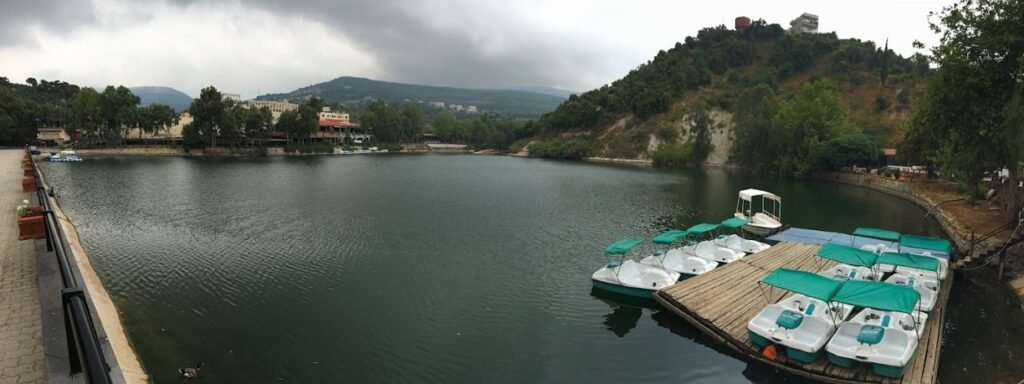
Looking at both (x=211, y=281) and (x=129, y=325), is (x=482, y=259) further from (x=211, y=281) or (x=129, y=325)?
(x=129, y=325)

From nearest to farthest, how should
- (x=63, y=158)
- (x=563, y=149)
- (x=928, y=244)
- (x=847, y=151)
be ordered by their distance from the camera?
(x=928, y=244)
(x=847, y=151)
(x=63, y=158)
(x=563, y=149)

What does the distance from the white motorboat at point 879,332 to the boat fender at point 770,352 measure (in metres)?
1.55

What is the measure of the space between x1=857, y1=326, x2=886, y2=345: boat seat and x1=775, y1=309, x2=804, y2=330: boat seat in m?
1.77

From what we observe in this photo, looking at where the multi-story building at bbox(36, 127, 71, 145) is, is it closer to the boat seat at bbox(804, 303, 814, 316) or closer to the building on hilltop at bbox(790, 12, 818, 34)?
the boat seat at bbox(804, 303, 814, 316)

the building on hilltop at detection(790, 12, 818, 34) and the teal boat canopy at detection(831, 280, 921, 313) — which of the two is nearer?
the teal boat canopy at detection(831, 280, 921, 313)

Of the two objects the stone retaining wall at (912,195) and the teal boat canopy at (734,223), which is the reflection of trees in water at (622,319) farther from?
the stone retaining wall at (912,195)

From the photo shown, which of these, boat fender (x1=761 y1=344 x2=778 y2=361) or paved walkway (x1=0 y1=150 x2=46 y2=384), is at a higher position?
paved walkway (x1=0 y1=150 x2=46 y2=384)

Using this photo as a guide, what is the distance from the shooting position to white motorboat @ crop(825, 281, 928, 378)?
52.9 feet

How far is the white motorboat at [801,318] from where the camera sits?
56.6ft

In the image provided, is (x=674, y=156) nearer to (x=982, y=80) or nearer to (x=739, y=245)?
(x=982, y=80)

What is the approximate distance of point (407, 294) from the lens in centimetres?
2391

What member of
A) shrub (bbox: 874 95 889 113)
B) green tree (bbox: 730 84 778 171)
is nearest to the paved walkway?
green tree (bbox: 730 84 778 171)

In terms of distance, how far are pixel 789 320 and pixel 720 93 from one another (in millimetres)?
132943

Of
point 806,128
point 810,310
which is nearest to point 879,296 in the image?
point 810,310
